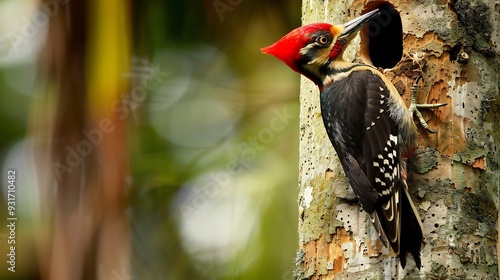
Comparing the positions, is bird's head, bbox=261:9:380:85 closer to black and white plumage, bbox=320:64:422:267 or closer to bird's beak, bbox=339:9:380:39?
bird's beak, bbox=339:9:380:39

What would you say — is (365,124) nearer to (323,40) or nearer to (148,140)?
(323,40)

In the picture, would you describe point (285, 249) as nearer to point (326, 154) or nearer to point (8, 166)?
point (326, 154)

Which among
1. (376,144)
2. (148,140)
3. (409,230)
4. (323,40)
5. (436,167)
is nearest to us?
(409,230)

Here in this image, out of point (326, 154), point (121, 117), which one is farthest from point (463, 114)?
point (121, 117)

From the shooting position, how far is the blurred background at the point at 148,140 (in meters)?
3.63

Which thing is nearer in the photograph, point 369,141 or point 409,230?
point 409,230

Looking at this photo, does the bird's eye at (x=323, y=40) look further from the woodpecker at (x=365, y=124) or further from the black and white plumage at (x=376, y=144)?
the black and white plumage at (x=376, y=144)

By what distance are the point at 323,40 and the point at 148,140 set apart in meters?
2.14

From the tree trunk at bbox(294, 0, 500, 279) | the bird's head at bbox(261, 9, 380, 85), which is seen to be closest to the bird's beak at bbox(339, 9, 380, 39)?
the bird's head at bbox(261, 9, 380, 85)

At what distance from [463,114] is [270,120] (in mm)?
1991

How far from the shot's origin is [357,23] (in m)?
3.03

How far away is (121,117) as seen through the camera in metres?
3.68

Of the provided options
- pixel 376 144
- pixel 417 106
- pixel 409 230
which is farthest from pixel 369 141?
pixel 409 230

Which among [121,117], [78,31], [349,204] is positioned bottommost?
[349,204]
